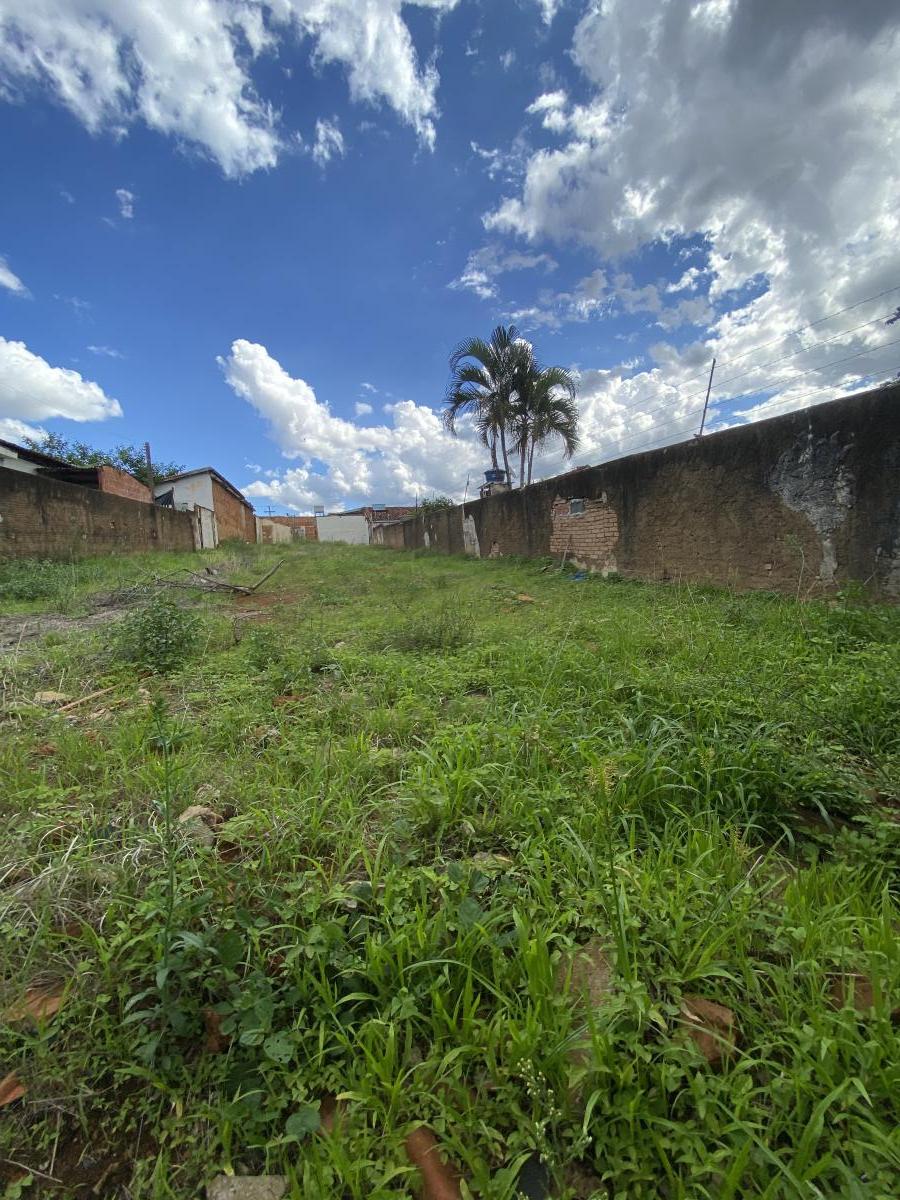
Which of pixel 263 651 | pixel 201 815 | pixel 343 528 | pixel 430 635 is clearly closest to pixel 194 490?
pixel 343 528

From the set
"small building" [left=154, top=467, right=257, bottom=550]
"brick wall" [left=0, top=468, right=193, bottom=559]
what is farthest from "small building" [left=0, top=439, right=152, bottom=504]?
"brick wall" [left=0, top=468, right=193, bottom=559]

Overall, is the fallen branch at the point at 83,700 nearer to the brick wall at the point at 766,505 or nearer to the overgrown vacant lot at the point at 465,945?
the overgrown vacant lot at the point at 465,945

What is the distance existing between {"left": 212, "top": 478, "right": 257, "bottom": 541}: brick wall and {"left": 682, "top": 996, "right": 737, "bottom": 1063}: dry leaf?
21.7 meters

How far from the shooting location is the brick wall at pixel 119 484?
15.5m

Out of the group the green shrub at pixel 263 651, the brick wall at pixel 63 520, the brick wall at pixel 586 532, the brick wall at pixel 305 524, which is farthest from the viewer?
the brick wall at pixel 305 524

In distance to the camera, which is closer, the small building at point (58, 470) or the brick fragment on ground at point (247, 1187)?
the brick fragment on ground at point (247, 1187)

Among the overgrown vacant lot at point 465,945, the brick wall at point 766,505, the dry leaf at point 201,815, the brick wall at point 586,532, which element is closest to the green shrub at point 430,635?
the overgrown vacant lot at point 465,945

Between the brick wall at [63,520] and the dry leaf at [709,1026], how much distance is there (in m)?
10.2

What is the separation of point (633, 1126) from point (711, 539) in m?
5.53

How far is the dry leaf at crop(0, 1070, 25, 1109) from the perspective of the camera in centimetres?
83

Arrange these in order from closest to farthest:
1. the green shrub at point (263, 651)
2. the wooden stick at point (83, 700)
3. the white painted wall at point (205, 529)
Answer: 1. the wooden stick at point (83, 700)
2. the green shrub at point (263, 651)
3. the white painted wall at point (205, 529)

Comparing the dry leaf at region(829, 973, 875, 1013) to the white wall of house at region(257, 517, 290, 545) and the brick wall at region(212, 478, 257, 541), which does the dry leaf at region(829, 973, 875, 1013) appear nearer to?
the brick wall at region(212, 478, 257, 541)

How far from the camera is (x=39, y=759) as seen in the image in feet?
6.10

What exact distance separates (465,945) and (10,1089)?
858mm
